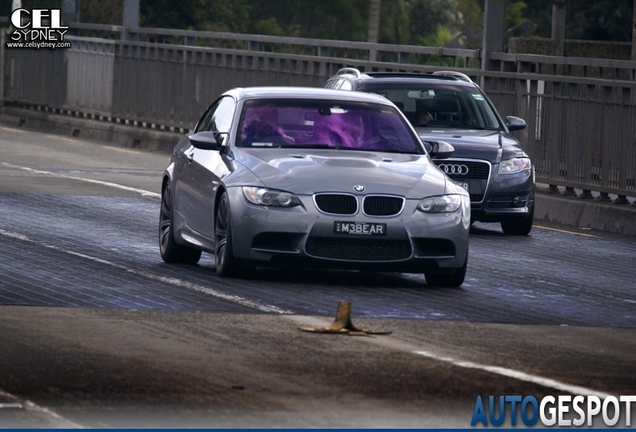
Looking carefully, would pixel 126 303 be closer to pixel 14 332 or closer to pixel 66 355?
pixel 14 332

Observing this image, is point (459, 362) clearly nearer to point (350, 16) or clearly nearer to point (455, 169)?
point (455, 169)

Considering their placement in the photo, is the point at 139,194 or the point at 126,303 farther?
the point at 139,194

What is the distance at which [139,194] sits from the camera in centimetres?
2239

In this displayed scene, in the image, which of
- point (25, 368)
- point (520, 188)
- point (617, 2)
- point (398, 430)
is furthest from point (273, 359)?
point (617, 2)

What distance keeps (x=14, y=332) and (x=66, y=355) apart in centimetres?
91

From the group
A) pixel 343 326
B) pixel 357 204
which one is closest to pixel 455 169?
pixel 357 204

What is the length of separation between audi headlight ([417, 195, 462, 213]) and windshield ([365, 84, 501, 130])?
6.36 metres

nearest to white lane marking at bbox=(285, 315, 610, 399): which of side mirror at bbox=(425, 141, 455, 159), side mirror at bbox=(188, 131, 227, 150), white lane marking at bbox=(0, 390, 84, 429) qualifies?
white lane marking at bbox=(0, 390, 84, 429)

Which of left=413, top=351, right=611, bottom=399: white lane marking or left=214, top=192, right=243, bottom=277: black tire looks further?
left=214, top=192, right=243, bottom=277: black tire

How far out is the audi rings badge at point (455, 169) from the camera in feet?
61.4

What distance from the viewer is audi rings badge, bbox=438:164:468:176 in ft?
61.4

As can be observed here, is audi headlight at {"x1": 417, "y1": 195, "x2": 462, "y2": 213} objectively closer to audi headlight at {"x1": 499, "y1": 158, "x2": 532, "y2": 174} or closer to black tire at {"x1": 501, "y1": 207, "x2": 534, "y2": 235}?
audi headlight at {"x1": 499, "y1": 158, "x2": 532, "y2": 174}

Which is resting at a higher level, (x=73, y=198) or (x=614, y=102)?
(x=614, y=102)

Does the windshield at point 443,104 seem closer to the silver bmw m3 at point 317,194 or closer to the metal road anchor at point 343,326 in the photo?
the silver bmw m3 at point 317,194
